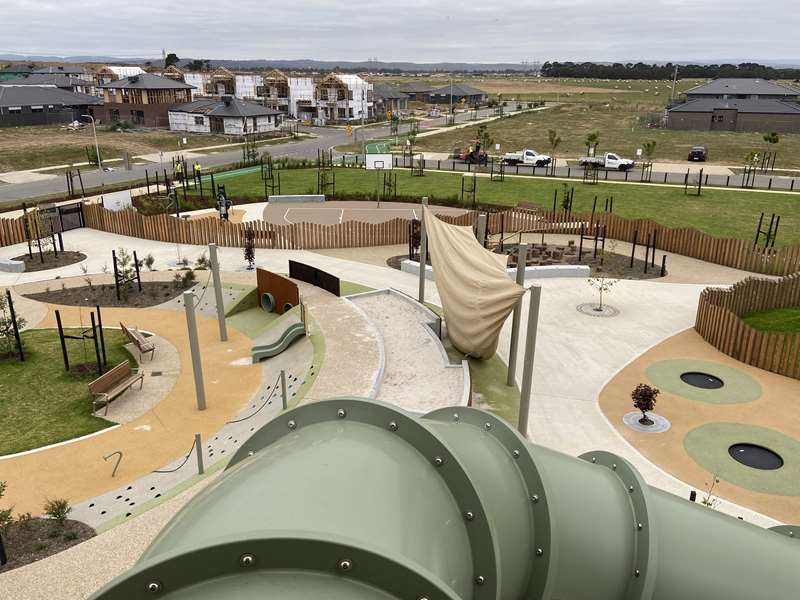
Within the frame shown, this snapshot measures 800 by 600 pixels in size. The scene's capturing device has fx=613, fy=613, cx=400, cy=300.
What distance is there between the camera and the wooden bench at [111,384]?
48.8 ft

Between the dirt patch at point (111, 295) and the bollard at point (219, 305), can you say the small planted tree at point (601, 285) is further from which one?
the dirt patch at point (111, 295)

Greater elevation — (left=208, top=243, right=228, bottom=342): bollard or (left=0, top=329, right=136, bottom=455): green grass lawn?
(left=208, top=243, right=228, bottom=342): bollard

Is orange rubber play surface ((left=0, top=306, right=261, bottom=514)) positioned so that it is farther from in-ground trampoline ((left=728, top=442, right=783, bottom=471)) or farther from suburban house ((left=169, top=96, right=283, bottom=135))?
suburban house ((left=169, top=96, right=283, bottom=135))

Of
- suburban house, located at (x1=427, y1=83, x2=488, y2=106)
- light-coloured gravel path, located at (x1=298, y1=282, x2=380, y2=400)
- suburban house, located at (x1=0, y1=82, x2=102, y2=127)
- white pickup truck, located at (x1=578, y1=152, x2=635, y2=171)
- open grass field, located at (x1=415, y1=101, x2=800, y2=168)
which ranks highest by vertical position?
suburban house, located at (x1=427, y1=83, x2=488, y2=106)

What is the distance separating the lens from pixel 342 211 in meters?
40.0

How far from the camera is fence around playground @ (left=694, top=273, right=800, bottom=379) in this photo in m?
17.6

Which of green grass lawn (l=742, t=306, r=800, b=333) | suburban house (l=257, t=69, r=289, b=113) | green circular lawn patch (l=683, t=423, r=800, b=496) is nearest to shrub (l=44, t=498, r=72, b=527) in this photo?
green circular lawn patch (l=683, t=423, r=800, b=496)

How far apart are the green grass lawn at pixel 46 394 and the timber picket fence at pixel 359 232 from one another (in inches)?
454

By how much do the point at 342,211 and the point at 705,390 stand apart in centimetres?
2729

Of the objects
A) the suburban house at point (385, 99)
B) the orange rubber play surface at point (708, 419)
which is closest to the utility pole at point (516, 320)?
the orange rubber play surface at point (708, 419)

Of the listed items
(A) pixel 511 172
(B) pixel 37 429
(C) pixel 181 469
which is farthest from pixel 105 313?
(A) pixel 511 172

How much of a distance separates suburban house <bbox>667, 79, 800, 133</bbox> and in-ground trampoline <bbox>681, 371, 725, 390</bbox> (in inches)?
2872

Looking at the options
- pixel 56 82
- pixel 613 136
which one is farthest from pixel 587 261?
pixel 56 82

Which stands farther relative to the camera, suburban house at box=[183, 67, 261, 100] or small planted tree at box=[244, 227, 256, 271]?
suburban house at box=[183, 67, 261, 100]
